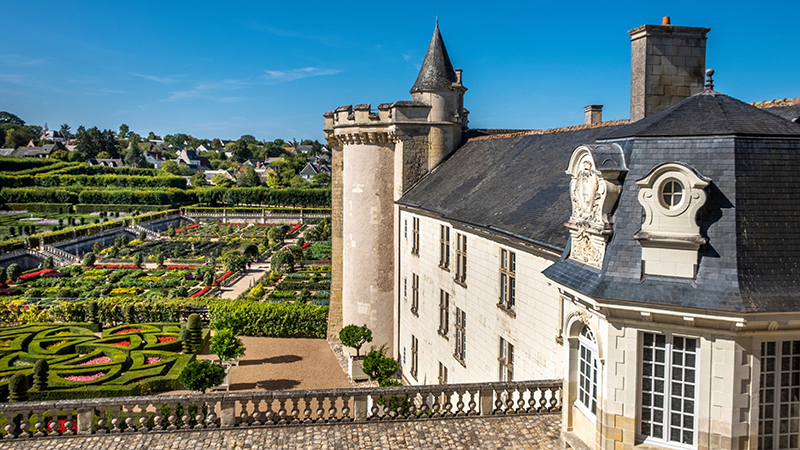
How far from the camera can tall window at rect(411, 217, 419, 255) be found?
23.3 metres

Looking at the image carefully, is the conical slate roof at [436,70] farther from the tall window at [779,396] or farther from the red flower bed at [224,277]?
the red flower bed at [224,277]

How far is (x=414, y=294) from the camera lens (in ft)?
78.3

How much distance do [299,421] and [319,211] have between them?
86.4m

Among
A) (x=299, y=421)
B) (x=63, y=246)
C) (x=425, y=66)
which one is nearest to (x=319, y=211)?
(x=63, y=246)

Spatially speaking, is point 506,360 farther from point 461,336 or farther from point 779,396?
point 779,396

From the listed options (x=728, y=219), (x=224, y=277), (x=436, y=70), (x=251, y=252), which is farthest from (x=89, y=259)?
(x=728, y=219)

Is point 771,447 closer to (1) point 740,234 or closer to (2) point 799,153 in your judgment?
(1) point 740,234

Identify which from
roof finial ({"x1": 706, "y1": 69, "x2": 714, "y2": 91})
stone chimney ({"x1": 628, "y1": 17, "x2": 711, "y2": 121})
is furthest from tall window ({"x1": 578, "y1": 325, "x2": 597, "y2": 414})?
stone chimney ({"x1": 628, "y1": 17, "x2": 711, "y2": 121})

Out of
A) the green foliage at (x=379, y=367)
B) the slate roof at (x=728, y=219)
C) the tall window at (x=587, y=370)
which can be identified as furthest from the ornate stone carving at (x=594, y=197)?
the green foliage at (x=379, y=367)

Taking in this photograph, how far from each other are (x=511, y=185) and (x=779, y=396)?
1036 centimetres

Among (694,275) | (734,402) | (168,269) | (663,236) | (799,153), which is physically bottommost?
(168,269)

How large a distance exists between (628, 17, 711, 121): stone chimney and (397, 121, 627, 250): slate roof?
7.19 ft

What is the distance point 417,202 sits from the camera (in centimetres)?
2269

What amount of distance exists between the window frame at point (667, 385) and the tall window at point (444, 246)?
1175cm
